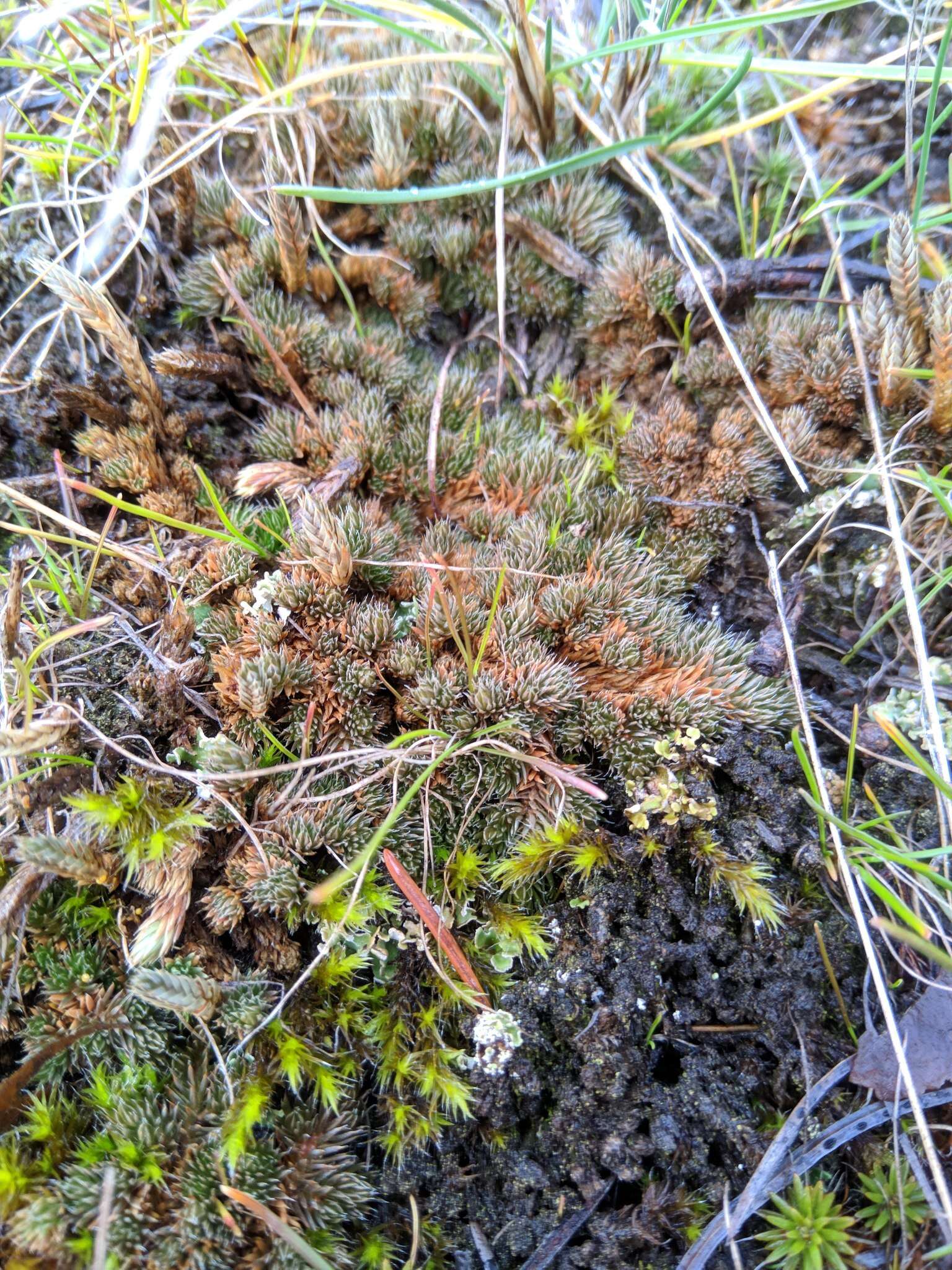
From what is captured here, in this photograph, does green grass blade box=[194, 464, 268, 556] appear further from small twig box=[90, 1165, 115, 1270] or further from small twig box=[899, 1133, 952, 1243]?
small twig box=[899, 1133, 952, 1243]

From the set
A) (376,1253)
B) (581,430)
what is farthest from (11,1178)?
(581,430)

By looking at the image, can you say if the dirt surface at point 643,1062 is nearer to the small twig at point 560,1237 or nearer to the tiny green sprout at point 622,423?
the small twig at point 560,1237

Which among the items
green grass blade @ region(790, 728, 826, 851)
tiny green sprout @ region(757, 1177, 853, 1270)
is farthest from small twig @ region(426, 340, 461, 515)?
tiny green sprout @ region(757, 1177, 853, 1270)

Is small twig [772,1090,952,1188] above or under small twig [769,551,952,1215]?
under

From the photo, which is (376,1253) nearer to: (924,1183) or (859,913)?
(924,1183)

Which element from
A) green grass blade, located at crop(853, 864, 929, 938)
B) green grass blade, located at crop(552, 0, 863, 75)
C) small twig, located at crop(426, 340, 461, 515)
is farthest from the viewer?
small twig, located at crop(426, 340, 461, 515)
